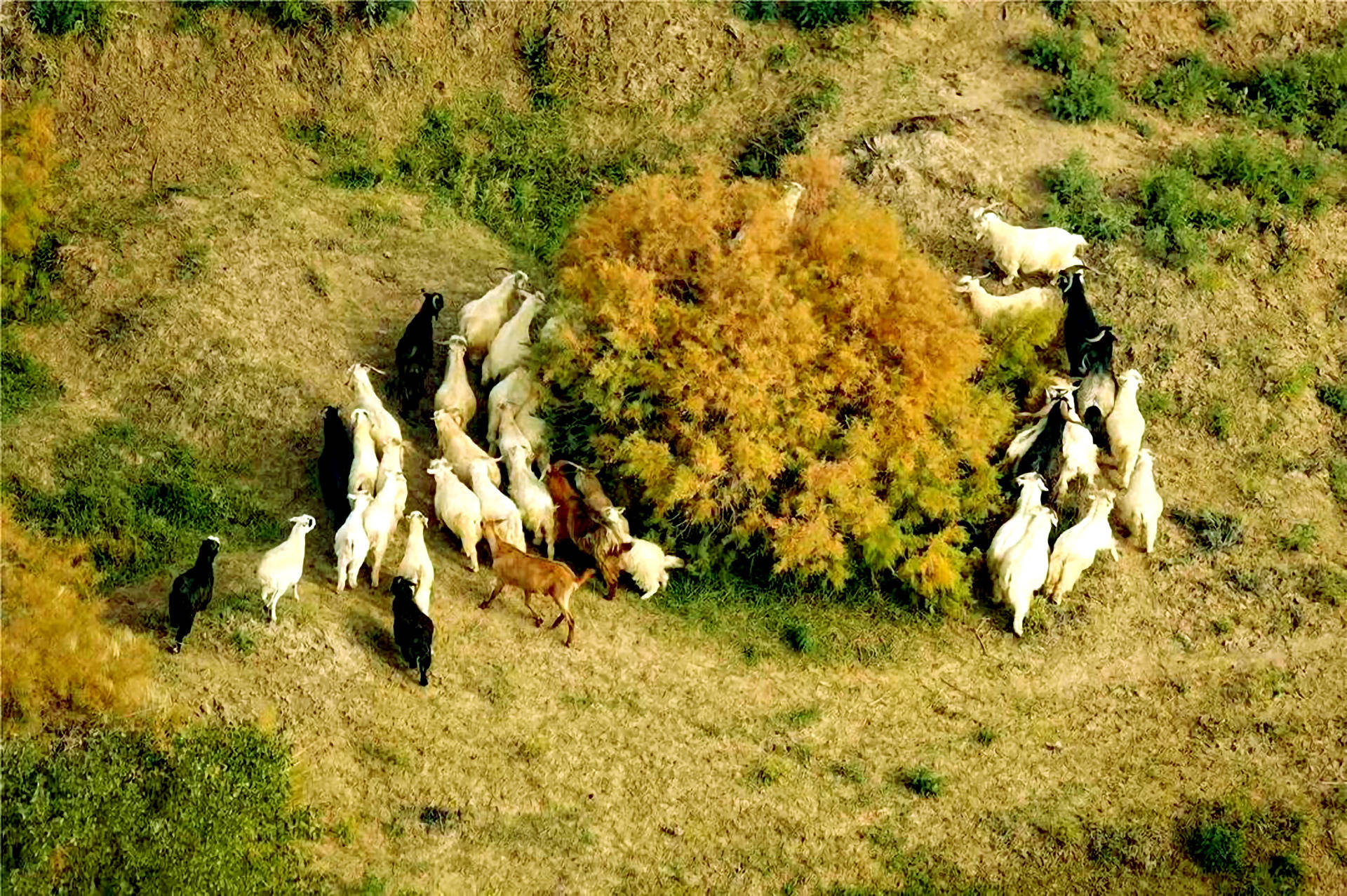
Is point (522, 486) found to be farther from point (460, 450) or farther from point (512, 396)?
point (512, 396)

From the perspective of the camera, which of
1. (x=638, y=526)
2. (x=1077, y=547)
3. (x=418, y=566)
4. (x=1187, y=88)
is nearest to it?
(x=418, y=566)

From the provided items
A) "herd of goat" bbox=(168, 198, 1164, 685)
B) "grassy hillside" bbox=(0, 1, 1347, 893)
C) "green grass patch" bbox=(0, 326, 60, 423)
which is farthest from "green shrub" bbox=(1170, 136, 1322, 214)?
"green grass patch" bbox=(0, 326, 60, 423)

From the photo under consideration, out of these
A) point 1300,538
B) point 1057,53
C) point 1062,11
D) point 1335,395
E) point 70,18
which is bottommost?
point 1300,538

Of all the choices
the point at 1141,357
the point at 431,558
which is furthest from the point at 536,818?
the point at 1141,357

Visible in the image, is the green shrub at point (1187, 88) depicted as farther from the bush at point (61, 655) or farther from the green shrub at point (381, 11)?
the bush at point (61, 655)

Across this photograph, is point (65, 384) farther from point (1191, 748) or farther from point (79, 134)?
point (1191, 748)

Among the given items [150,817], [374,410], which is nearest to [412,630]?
[150,817]

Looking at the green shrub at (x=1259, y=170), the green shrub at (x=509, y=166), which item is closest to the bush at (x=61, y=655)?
the green shrub at (x=509, y=166)
